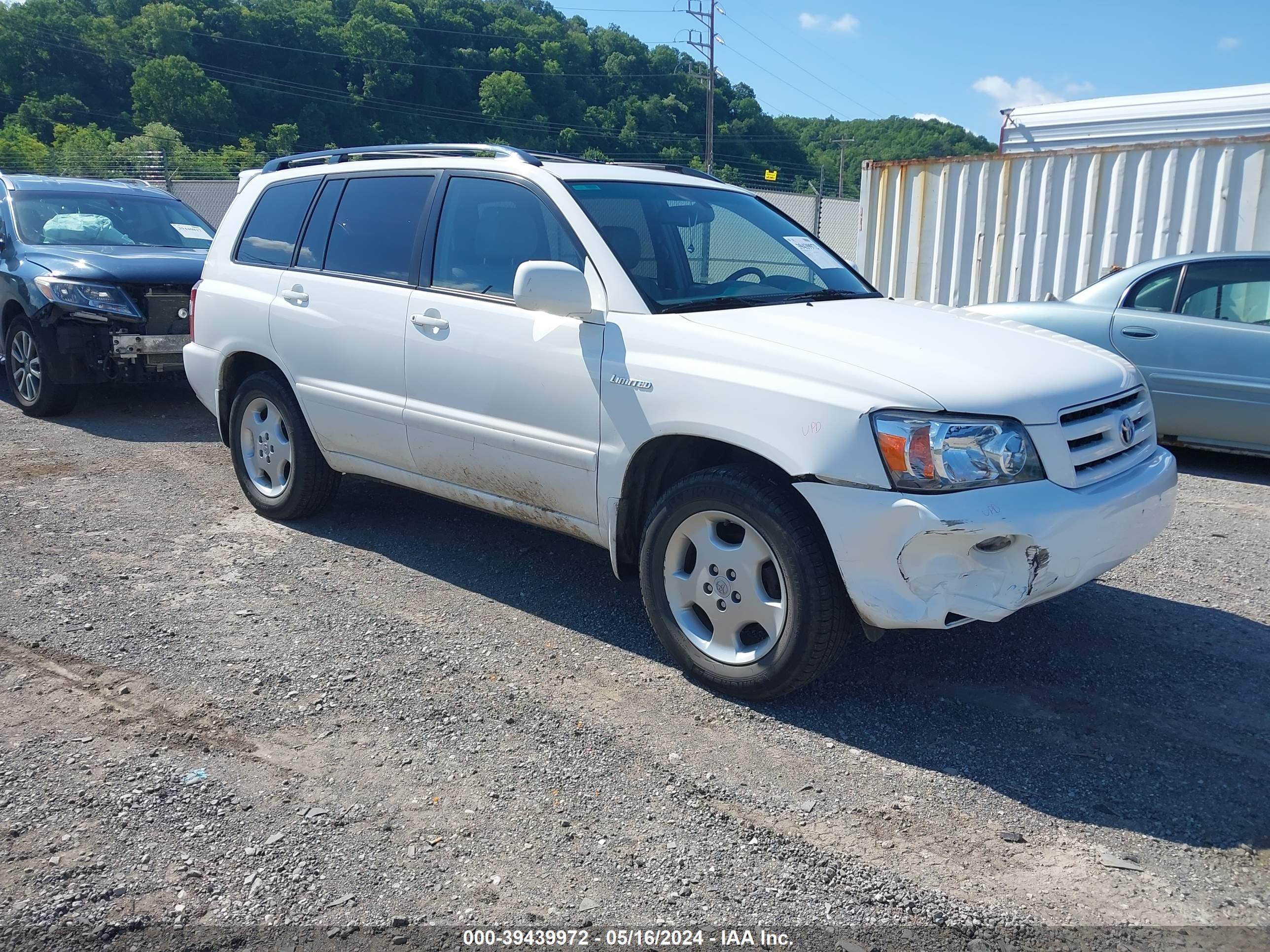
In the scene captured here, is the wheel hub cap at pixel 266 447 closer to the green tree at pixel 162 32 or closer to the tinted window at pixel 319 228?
the tinted window at pixel 319 228

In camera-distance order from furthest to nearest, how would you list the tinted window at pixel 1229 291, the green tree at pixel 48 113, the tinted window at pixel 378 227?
the green tree at pixel 48 113 → the tinted window at pixel 1229 291 → the tinted window at pixel 378 227

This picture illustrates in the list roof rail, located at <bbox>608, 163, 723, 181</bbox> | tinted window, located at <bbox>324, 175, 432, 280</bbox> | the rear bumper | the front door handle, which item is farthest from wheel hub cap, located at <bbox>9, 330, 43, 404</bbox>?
roof rail, located at <bbox>608, 163, 723, 181</bbox>

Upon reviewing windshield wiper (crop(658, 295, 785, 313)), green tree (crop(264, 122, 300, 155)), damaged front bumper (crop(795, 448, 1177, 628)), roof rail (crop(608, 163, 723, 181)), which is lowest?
damaged front bumper (crop(795, 448, 1177, 628))

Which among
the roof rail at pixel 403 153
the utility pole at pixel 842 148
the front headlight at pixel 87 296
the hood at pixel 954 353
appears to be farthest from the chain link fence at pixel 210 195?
the utility pole at pixel 842 148

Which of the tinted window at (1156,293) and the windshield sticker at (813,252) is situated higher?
the windshield sticker at (813,252)

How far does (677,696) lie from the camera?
3799mm

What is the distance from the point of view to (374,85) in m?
70.4

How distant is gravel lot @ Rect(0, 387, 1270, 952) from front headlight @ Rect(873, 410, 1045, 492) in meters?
0.86

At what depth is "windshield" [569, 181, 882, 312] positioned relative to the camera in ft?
13.7

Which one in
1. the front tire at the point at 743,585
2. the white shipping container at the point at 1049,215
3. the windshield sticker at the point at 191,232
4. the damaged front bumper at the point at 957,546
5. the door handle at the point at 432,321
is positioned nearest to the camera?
the damaged front bumper at the point at 957,546

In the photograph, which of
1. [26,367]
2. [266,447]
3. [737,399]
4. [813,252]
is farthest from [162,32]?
[737,399]

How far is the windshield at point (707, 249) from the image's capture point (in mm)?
4172

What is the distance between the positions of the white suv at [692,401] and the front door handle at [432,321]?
0.04 feet

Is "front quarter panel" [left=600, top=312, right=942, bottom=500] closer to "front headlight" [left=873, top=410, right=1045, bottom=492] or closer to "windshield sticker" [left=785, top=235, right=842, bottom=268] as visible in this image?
"front headlight" [left=873, top=410, right=1045, bottom=492]
